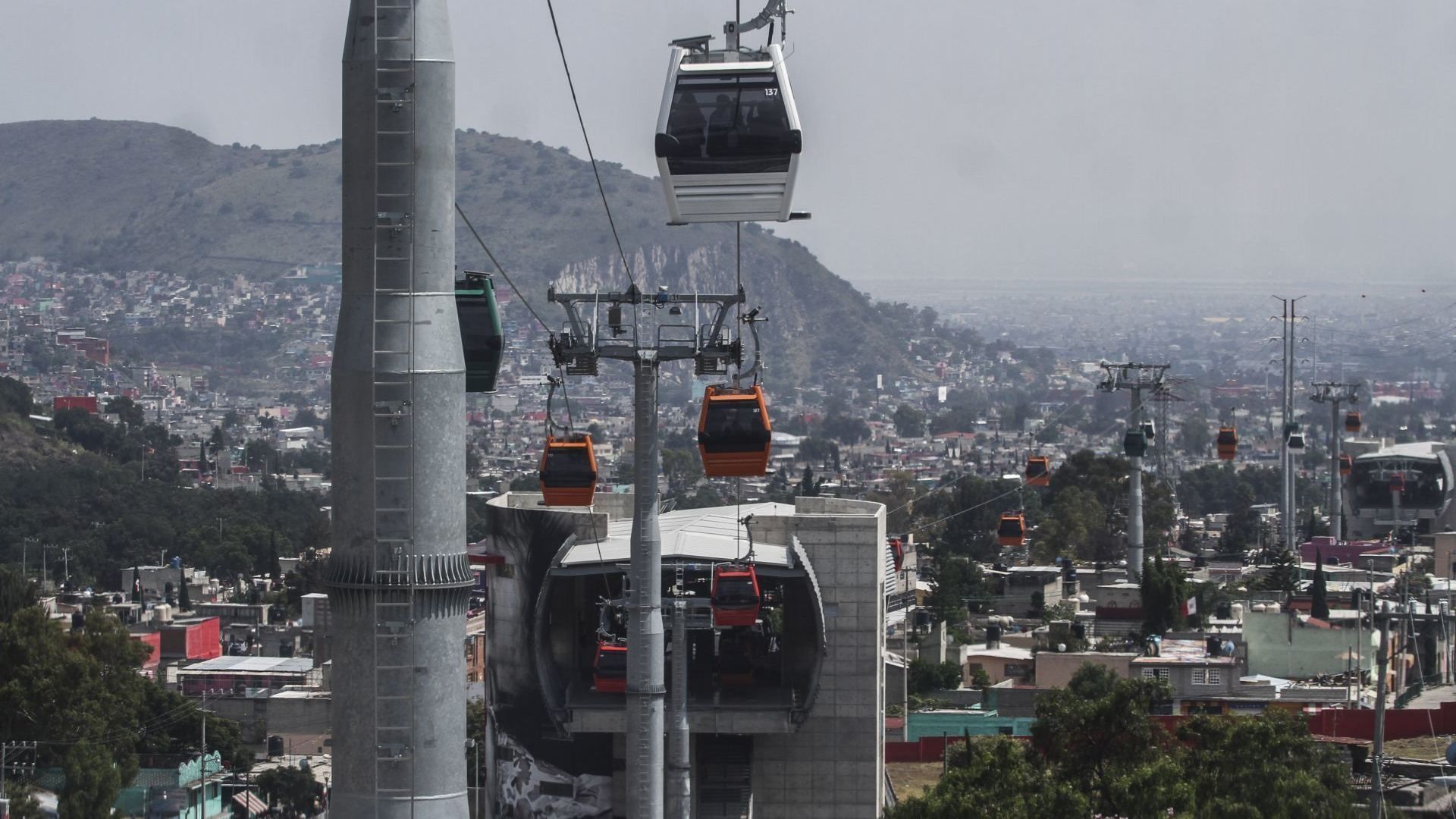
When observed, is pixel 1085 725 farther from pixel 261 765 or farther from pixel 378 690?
pixel 261 765

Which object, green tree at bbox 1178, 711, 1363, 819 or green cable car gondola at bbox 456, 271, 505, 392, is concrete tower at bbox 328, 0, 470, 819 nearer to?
green cable car gondola at bbox 456, 271, 505, 392

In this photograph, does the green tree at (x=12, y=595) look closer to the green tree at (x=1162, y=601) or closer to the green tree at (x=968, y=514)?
the green tree at (x=1162, y=601)

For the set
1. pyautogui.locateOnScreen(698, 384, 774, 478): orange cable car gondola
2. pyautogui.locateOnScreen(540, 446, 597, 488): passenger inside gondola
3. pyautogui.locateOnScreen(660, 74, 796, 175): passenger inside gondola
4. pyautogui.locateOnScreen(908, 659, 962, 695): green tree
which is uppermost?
pyautogui.locateOnScreen(660, 74, 796, 175): passenger inside gondola

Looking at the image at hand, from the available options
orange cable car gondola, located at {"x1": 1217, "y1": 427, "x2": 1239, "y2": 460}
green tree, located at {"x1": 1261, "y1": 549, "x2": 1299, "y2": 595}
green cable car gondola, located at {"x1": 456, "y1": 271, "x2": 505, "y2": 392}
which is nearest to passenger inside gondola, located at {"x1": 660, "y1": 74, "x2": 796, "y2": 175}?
green cable car gondola, located at {"x1": 456, "y1": 271, "x2": 505, "y2": 392}

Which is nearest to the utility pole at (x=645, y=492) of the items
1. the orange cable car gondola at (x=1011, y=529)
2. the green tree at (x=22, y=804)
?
the green tree at (x=22, y=804)

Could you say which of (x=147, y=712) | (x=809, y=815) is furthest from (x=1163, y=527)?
(x=809, y=815)

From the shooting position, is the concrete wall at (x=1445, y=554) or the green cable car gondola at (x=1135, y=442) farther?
the concrete wall at (x=1445, y=554)

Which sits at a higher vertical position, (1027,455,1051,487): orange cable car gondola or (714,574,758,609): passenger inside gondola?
(1027,455,1051,487): orange cable car gondola
